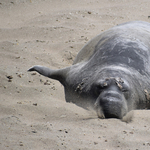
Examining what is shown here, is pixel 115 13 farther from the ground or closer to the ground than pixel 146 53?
closer to the ground

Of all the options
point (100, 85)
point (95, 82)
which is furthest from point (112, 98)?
point (95, 82)

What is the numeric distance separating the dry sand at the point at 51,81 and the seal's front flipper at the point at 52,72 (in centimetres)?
6

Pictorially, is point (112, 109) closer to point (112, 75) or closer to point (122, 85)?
point (122, 85)

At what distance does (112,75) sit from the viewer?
304cm

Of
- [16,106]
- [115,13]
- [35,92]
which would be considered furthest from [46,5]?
[16,106]

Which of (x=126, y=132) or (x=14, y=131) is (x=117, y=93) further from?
(x=14, y=131)

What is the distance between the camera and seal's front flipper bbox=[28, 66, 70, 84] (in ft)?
12.6

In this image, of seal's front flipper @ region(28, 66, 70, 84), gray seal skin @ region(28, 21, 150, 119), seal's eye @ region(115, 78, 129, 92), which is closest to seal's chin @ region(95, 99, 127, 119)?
gray seal skin @ region(28, 21, 150, 119)

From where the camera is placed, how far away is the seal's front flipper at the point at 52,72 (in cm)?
386

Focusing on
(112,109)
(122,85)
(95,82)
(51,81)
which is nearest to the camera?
(112,109)

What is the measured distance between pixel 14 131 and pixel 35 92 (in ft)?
3.40

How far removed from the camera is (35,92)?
11.5ft

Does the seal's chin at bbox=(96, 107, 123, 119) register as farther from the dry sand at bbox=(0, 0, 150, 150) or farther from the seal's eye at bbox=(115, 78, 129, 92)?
the seal's eye at bbox=(115, 78, 129, 92)

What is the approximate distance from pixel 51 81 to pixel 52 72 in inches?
5.0
